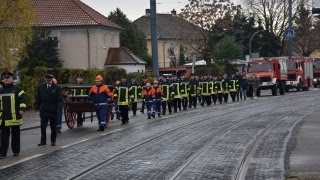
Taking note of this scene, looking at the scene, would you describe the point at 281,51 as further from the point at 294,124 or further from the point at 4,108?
the point at 4,108

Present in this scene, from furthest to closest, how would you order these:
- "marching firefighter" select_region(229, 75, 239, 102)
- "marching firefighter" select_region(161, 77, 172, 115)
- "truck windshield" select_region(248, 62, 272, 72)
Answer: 1. "truck windshield" select_region(248, 62, 272, 72)
2. "marching firefighter" select_region(229, 75, 239, 102)
3. "marching firefighter" select_region(161, 77, 172, 115)

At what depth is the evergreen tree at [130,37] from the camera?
8481 cm

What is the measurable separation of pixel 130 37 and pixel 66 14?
18.1m

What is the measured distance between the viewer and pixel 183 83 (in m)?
33.6

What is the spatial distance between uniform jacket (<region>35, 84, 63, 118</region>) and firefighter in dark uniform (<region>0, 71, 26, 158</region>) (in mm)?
1994

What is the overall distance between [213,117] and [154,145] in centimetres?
1066

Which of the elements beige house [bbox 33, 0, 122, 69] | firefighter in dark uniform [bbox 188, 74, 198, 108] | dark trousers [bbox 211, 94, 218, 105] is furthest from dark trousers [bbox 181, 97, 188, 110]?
beige house [bbox 33, 0, 122, 69]

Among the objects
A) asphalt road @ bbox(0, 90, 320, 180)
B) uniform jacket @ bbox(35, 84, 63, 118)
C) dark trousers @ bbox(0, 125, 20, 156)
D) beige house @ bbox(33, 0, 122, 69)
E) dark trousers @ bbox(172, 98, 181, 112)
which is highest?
beige house @ bbox(33, 0, 122, 69)

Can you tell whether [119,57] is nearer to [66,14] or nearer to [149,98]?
[66,14]

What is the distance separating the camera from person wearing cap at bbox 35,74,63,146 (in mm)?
18031

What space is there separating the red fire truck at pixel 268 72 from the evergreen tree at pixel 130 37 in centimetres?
3454

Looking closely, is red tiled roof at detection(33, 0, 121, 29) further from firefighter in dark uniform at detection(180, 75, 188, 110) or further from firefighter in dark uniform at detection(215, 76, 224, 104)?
firefighter in dark uniform at detection(180, 75, 188, 110)

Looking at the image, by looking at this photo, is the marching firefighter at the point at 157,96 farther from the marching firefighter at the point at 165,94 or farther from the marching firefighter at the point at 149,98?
the marching firefighter at the point at 165,94

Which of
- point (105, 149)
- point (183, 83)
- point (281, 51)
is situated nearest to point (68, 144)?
point (105, 149)
